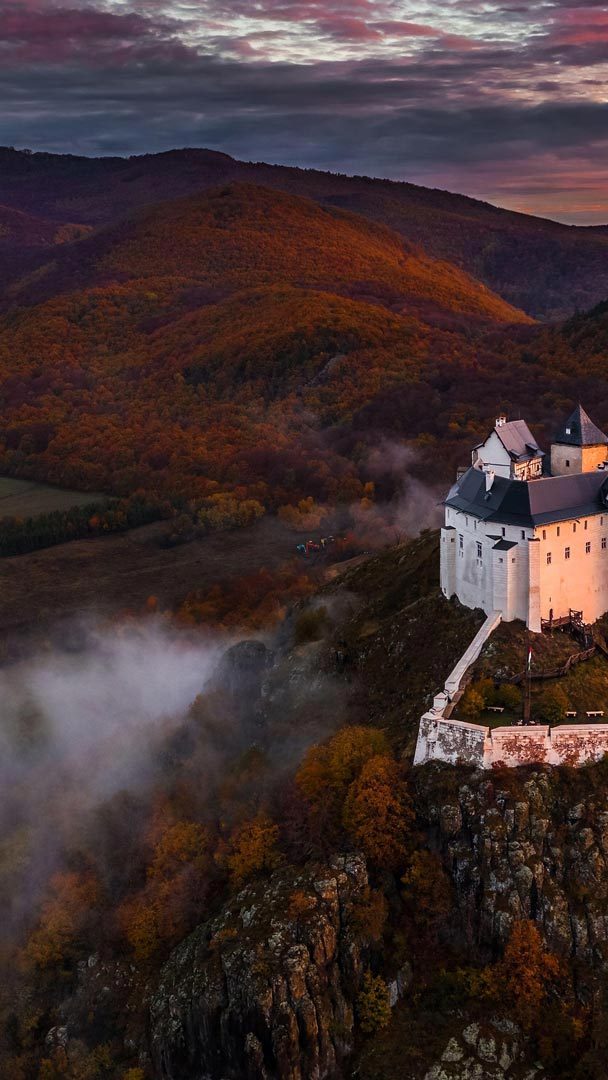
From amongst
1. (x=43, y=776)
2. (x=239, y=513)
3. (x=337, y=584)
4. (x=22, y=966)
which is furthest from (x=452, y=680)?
(x=239, y=513)

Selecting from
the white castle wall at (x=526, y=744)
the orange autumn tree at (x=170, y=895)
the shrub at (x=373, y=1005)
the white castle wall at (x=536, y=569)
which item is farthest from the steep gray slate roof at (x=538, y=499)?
the shrub at (x=373, y=1005)

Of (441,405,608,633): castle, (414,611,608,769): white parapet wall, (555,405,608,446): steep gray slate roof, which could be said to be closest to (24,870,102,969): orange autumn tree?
(414,611,608,769): white parapet wall

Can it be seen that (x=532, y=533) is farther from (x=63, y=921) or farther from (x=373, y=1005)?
(x=63, y=921)

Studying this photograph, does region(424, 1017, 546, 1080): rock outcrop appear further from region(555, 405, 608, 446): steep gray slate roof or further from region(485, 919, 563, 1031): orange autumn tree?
region(555, 405, 608, 446): steep gray slate roof

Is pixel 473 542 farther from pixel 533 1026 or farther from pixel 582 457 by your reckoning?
pixel 533 1026

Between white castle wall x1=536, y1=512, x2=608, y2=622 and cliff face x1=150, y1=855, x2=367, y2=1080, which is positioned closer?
cliff face x1=150, y1=855, x2=367, y2=1080

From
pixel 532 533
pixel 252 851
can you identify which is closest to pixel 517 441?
pixel 532 533

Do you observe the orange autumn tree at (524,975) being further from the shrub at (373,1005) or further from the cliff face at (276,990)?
the cliff face at (276,990)
